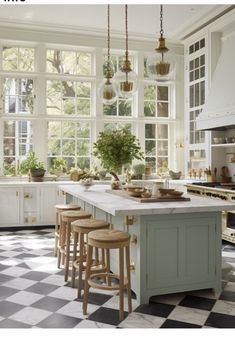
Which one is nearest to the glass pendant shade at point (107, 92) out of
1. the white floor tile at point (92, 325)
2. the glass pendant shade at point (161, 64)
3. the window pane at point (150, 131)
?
the glass pendant shade at point (161, 64)

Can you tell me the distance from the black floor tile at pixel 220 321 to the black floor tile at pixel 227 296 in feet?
1.26

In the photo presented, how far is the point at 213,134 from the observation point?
22.4 feet

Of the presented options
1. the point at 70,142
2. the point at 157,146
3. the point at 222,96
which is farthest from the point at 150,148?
the point at 222,96

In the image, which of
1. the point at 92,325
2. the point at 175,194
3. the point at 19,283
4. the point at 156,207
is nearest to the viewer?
the point at 92,325

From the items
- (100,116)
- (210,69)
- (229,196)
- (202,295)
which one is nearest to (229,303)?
(202,295)

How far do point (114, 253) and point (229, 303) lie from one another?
4.04 feet

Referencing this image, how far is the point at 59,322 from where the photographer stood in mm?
2977

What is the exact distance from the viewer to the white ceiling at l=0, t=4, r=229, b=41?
6231 mm

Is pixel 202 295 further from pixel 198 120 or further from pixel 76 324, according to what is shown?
pixel 198 120

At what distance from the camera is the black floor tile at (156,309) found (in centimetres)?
315

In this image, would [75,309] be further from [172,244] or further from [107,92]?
[107,92]

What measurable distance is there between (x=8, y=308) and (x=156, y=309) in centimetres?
125

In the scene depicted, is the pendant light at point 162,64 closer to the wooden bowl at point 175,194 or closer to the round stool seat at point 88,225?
the wooden bowl at point 175,194

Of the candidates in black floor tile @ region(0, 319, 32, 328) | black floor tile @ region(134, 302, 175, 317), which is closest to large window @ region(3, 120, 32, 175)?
black floor tile @ region(0, 319, 32, 328)
